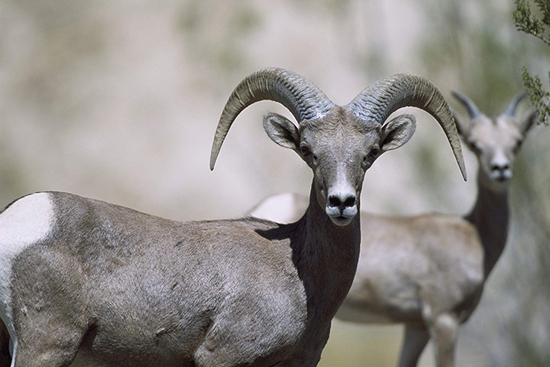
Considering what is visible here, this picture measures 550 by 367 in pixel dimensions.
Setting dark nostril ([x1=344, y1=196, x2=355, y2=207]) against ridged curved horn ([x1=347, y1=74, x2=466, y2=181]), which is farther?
ridged curved horn ([x1=347, y1=74, x2=466, y2=181])

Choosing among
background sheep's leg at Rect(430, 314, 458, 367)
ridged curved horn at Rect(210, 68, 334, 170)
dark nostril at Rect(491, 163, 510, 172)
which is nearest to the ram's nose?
ridged curved horn at Rect(210, 68, 334, 170)

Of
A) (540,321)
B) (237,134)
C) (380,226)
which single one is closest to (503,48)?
(540,321)

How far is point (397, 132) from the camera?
6.11 metres

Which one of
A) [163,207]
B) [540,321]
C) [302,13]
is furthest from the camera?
[302,13]

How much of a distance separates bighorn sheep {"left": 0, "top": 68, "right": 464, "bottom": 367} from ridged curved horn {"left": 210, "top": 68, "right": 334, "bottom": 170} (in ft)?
0.04

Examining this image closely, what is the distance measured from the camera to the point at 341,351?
57.7 ft

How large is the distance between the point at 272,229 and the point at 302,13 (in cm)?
1801

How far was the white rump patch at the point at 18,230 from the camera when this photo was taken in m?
5.00

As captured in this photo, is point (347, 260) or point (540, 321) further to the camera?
point (540, 321)

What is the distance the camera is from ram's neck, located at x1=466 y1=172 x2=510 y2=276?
9984 millimetres

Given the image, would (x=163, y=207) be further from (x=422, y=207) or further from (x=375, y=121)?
(x=375, y=121)

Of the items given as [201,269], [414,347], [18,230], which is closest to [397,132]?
[201,269]

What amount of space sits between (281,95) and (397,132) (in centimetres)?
88

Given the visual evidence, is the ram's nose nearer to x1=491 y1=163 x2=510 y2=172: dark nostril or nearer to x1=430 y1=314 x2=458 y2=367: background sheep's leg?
x1=430 y1=314 x2=458 y2=367: background sheep's leg
